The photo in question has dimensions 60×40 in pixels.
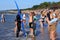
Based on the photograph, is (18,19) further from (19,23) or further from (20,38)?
(20,38)

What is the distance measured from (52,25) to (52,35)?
69 centimetres

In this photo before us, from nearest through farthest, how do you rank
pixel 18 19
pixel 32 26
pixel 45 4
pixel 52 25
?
pixel 52 25, pixel 32 26, pixel 18 19, pixel 45 4

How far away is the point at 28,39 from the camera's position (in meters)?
15.3

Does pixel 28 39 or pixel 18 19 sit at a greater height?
pixel 18 19

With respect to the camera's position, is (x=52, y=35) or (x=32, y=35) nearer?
(x=52, y=35)

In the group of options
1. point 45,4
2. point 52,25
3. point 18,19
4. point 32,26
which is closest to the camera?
point 52,25

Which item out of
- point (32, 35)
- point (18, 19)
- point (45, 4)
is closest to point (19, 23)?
point (18, 19)

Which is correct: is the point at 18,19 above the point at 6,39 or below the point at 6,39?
above

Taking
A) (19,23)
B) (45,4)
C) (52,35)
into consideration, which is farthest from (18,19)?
(45,4)

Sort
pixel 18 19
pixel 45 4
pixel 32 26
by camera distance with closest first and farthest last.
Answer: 1. pixel 32 26
2. pixel 18 19
3. pixel 45 4

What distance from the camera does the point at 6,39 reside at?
1652 centimetres

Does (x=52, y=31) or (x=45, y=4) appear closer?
(x=52, y=31)

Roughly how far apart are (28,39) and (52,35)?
333 cm

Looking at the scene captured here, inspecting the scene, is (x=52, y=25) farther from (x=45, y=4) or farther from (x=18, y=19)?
(x=45, y=4)
